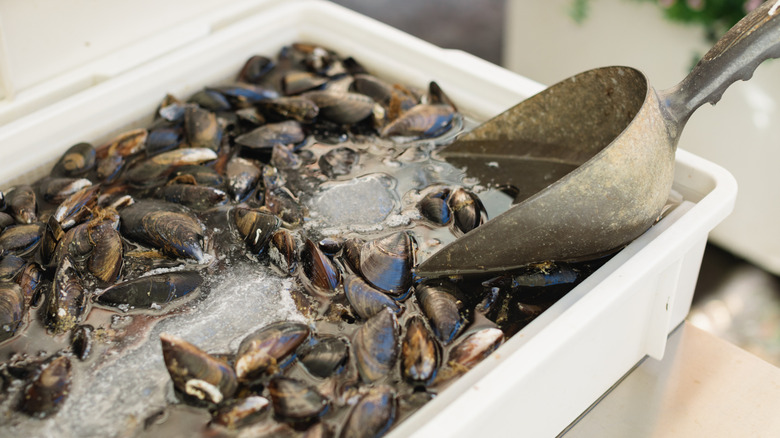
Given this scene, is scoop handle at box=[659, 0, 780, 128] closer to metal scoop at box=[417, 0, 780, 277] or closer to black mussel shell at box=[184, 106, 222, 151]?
metal scoop at box=[417, 0, 780, 277]

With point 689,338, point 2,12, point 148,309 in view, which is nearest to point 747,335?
point 689,338

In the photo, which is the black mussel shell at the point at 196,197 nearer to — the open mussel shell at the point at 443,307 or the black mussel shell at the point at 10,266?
the black mussel shell at the point at 10,266

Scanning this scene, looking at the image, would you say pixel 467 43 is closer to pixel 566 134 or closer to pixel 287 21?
pixel 287 21

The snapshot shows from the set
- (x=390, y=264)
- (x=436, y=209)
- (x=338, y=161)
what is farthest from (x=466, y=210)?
(x=338, y=161)

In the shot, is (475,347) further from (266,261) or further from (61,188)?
(61,188)

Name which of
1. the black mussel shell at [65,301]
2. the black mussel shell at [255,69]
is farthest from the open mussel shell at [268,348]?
the black mussel shell at [255,69]

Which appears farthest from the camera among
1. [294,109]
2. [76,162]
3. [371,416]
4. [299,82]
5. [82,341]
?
[299,82]
